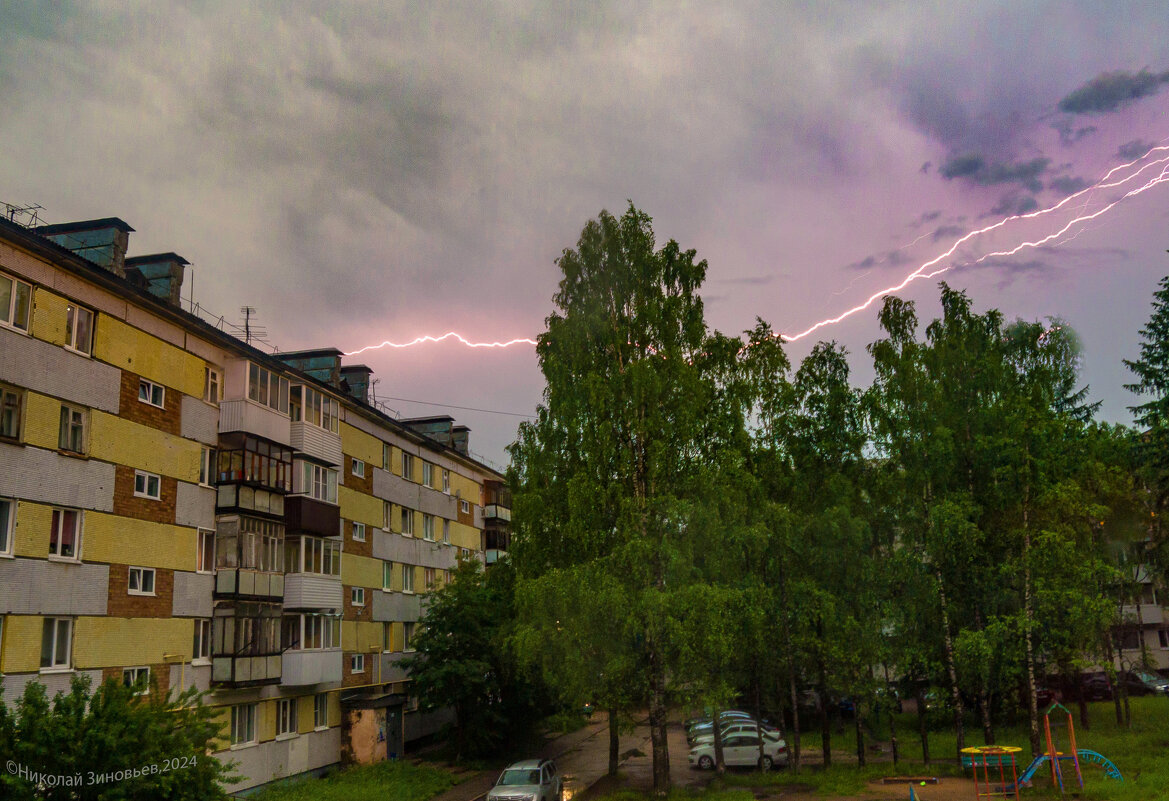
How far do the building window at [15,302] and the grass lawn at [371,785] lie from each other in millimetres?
16467

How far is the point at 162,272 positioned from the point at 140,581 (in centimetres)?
Result: 1092

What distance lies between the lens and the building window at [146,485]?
26.4 meters

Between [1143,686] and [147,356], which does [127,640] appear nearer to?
[147,356]

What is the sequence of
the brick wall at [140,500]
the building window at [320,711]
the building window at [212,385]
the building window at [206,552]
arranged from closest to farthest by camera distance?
the brick wall at [140,500], the building window at [206,552], the building window at [212,385], the building window at [320,711]

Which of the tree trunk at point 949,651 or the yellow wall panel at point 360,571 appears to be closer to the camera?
the tree trunk at point 949,651

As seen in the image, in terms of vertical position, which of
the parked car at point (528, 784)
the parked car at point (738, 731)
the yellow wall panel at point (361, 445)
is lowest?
the parked car at point (738, 731)

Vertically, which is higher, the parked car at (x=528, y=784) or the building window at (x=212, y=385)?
the building window at (x=212, y=385)

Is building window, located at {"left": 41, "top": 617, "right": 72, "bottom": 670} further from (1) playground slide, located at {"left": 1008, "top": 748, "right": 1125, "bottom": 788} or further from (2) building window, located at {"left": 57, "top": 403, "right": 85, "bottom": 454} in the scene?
(1) playground slide, located at {"left": 1008, "top": 748, "right": 1125, "bottom": 788}

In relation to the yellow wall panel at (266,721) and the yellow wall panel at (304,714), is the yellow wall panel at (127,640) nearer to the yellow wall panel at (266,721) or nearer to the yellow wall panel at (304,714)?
the yellow wall panel at (266,721)

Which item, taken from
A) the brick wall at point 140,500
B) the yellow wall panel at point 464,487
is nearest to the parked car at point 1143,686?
the yellow wall panel at point 464,487

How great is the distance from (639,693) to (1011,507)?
50.0 feet

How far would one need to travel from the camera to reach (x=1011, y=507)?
103 feet

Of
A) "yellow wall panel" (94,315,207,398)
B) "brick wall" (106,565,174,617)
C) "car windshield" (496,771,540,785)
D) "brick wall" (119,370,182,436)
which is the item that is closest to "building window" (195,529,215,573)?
"brick wall" (106,565,174,617)

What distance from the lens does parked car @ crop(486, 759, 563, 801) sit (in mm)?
26578
